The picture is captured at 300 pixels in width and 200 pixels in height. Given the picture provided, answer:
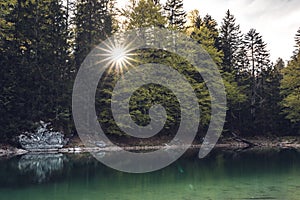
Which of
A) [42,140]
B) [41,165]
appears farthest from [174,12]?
[41,165]

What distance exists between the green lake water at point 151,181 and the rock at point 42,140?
215 inches

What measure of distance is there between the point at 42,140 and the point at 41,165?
8449mm

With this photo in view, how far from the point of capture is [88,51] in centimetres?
3622

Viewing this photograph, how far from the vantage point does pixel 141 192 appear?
1416cm

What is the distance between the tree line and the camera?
103ft

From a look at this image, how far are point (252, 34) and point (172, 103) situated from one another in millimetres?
17812

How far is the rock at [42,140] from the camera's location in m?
29.9

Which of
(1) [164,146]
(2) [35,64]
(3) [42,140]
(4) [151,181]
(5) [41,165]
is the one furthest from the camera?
(1) [164,146]

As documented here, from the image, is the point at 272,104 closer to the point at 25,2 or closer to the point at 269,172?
the point at 269,172

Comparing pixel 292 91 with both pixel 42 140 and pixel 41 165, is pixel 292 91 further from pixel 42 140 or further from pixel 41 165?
pixel 41 165

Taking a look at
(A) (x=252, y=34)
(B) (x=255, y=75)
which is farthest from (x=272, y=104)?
(A) (x=252, y=34)

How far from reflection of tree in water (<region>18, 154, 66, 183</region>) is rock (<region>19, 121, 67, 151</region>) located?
88.3 inches

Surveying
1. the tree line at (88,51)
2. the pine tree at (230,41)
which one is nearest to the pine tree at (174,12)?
the tree line at (88,51)

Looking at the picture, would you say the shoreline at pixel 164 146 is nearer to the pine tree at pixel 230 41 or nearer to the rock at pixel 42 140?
the rock at pixel 42 140
